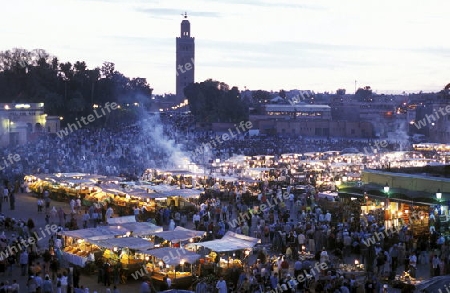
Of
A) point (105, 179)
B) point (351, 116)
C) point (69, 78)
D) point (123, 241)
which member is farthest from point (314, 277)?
point (351, 116)

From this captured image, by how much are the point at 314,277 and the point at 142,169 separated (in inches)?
778

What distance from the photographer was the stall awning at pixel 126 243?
13945mm

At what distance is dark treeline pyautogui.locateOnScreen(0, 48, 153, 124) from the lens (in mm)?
Result: 61594

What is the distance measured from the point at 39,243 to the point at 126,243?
3235 millimetres

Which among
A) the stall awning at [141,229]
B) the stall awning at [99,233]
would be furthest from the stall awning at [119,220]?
the stall awning at [99,233]

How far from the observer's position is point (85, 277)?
14.0m

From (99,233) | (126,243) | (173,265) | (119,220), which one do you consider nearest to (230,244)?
(173,265)

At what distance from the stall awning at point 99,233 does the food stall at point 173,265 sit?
5.45ft

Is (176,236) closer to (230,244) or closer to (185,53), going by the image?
(230,244)

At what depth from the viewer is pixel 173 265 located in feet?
42.8

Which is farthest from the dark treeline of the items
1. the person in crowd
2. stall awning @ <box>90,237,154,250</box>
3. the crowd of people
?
the person in crowd

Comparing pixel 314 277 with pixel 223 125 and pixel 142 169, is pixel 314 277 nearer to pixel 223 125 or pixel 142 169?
pixel 142 169

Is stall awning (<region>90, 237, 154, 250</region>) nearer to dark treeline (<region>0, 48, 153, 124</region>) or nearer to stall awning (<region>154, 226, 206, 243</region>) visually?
stall awning (<region>154, 226, 206, 243</region>)

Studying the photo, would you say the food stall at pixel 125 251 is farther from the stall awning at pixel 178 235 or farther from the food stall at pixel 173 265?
the stall awning at pixel 178 235
